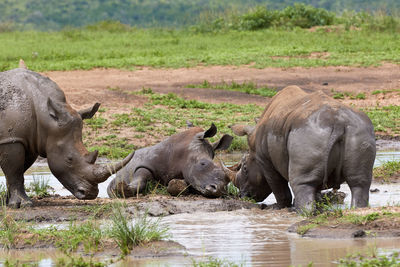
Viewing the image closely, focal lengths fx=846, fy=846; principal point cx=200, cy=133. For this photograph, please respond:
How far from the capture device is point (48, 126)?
8.65 m

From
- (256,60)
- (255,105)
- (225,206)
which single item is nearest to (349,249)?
(225,206)

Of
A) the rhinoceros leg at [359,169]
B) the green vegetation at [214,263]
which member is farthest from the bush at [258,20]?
the green vegetation at [214,263]

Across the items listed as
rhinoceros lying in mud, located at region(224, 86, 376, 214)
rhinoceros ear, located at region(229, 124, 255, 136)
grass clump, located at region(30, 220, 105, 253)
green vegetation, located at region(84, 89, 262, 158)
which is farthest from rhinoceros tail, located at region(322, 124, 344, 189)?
green vegetation, located at region(84, 89, 262, 158)

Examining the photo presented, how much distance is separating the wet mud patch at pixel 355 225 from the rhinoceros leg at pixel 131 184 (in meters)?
2.90

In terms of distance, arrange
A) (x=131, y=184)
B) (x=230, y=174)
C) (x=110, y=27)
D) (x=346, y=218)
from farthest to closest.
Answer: (x=110, y=27)
(x=131, y=184)
(x=230, y=174)
(x=346, y=218)

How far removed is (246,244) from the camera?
6.70 meters

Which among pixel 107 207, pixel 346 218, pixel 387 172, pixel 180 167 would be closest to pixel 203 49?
pixel 387 172

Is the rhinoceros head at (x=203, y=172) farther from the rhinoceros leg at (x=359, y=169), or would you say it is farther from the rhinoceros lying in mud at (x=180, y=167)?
the rhinoceros leg at (x=359, y=169)

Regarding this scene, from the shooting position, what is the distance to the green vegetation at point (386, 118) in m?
14.9

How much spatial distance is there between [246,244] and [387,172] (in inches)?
183

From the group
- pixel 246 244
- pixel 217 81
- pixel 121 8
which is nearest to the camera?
pixel 246 244

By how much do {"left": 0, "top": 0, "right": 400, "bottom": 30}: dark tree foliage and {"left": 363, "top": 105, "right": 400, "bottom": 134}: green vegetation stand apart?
37552 mm

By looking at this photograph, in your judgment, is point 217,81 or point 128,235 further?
point 217,81

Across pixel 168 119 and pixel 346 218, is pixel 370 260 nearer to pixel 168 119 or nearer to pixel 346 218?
pixel 346 218
